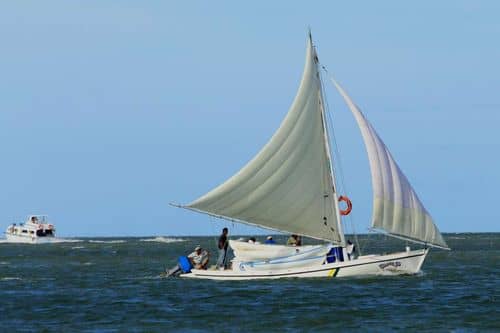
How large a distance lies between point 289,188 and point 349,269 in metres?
4.84

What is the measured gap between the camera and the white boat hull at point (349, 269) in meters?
55.9

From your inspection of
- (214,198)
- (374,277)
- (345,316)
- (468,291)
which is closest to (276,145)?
(214,198)

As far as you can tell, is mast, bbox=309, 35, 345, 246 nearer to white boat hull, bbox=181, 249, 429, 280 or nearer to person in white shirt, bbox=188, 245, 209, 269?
white boat hull, bbox=181, 249, 429, 280

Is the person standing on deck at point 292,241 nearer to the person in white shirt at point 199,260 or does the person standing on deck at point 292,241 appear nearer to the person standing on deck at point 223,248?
the person standing on deck at point 223,248

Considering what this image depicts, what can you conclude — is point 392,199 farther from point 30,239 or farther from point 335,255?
point 30,239

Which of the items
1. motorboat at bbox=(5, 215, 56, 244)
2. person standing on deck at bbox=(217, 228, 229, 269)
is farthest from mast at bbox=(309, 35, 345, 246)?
motorboat at bbox=(5, 215, 56, 244)

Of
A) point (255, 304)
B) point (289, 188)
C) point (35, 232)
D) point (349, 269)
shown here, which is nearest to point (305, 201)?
point (289, 188)

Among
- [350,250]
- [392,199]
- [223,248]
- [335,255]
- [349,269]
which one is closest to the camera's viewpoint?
[392,199]

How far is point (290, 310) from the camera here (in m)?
44.6

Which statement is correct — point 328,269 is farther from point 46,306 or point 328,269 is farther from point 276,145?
point 46,306

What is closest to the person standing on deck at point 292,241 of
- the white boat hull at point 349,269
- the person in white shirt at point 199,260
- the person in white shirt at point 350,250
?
the white boat hull at point 349,269

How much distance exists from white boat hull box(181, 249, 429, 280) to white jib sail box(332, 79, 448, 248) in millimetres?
1331

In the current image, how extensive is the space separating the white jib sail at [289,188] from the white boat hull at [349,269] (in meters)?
1.43

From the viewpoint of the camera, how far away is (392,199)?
54.8m
